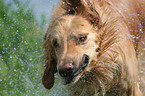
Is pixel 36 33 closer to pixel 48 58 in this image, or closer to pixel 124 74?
pixel 48 58

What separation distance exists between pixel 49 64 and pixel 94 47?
0.83 metres

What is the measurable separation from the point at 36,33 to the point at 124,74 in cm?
375

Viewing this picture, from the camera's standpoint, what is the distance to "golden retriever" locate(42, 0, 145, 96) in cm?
272

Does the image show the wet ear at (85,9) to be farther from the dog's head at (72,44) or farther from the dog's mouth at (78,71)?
the dog's mouth at (78,71)

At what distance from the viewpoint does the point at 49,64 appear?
11.0 ft

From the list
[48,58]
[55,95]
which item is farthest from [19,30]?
[48,58]

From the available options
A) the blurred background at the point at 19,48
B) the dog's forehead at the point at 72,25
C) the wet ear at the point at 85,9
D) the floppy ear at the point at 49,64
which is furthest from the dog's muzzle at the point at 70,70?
the blurred background at the point at 19,48

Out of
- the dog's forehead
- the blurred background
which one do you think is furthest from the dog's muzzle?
the blurred background

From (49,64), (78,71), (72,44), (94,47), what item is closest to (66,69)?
(78,71)

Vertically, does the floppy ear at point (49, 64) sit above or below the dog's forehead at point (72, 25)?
below

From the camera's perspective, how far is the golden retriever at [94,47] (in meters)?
Result: 2.72

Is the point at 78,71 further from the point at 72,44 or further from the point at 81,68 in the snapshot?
the point at 72,44

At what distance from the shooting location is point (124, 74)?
2967 mm

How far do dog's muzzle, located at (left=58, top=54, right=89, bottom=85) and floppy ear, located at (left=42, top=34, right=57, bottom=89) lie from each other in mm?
656
